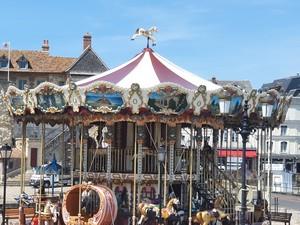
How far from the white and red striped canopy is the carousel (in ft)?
0.11

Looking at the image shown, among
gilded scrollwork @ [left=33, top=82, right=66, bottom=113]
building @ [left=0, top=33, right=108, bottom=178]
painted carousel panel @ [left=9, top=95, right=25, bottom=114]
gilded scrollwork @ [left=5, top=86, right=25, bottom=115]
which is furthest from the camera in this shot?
building @ [left=0, top=33, right=108, bottom=178]

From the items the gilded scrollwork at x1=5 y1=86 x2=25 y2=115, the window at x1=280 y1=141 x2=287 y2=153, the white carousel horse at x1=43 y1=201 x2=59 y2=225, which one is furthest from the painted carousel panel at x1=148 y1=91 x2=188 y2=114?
the window at x1=280 y1=141 x2=287 y2=153

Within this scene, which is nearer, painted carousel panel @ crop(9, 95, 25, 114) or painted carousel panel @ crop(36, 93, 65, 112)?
painted carousel panel @ crop(36, 93, 65, 112)

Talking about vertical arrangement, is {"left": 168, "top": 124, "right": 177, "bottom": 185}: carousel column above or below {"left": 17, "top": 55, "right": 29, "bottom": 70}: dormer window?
below

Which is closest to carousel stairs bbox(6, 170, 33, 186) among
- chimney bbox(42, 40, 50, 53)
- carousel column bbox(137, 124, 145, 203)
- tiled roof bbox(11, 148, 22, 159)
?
tiled roof bbox(11, 148, 22, 159)

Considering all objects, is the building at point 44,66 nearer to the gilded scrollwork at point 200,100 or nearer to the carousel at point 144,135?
the carousel at point 144,135

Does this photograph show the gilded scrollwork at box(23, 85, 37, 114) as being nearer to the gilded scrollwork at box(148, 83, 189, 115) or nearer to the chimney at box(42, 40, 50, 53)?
the gilded scrollwork at box(148, 83, 189, 115)

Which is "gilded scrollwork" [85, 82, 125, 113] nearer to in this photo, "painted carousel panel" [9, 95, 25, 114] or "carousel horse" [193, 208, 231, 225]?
"painted carousel panel" [9, 95, 25, 114]

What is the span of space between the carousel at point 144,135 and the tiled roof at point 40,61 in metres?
44.5

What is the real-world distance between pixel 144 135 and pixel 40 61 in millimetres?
49565

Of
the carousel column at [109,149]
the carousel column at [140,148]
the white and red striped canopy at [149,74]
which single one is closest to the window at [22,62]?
the white and red striped canopy at [149,74]

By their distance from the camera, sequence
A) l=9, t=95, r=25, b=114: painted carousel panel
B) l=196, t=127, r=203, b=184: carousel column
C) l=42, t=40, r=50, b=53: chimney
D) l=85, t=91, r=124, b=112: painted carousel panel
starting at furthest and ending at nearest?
l=42, t=40, r=50, b=53: chimney
l=196, t=127, r=203, b=184: carousel column
l=9, t=95, r=25, b=114: painted carousel panel
l=85, t=91, r=124, b=112: painted carousel panel

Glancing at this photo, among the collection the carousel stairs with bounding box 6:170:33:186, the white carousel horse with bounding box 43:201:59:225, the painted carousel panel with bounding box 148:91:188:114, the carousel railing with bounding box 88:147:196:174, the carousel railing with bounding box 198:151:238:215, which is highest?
the painted carousel panel with bounding box 148:91:188:114

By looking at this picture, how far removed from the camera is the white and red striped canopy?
22.5 meters
